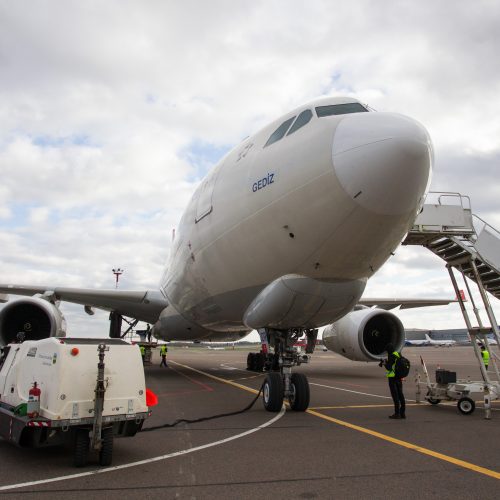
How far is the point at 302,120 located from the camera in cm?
722

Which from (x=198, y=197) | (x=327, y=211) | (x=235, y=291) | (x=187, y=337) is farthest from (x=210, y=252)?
(x=187, y=337)

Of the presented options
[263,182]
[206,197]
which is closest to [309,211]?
[263,182]

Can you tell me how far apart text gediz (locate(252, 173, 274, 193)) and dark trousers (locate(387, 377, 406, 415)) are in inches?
153

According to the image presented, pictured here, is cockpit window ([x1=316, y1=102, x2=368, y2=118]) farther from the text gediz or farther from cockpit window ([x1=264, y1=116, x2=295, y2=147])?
the text gediz

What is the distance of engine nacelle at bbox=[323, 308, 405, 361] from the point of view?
42.0 ft

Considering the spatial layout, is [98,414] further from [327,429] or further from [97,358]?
[327,429]

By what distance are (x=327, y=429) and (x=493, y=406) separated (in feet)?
16.0

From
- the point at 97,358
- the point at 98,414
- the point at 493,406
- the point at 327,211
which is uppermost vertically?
the point at 327,211

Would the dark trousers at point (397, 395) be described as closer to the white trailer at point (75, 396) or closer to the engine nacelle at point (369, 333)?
the white trailer at point (75, 396)

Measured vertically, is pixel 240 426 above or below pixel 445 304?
below

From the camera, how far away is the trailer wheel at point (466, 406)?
8.37 meters

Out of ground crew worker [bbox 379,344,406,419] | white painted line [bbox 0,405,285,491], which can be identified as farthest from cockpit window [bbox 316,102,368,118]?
white painted line [bbox 0,405,285,491]

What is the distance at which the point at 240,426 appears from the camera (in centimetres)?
698

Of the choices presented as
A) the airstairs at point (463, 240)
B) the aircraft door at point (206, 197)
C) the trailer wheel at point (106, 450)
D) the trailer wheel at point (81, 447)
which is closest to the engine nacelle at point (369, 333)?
A: the airstairs at point (463, 240)
